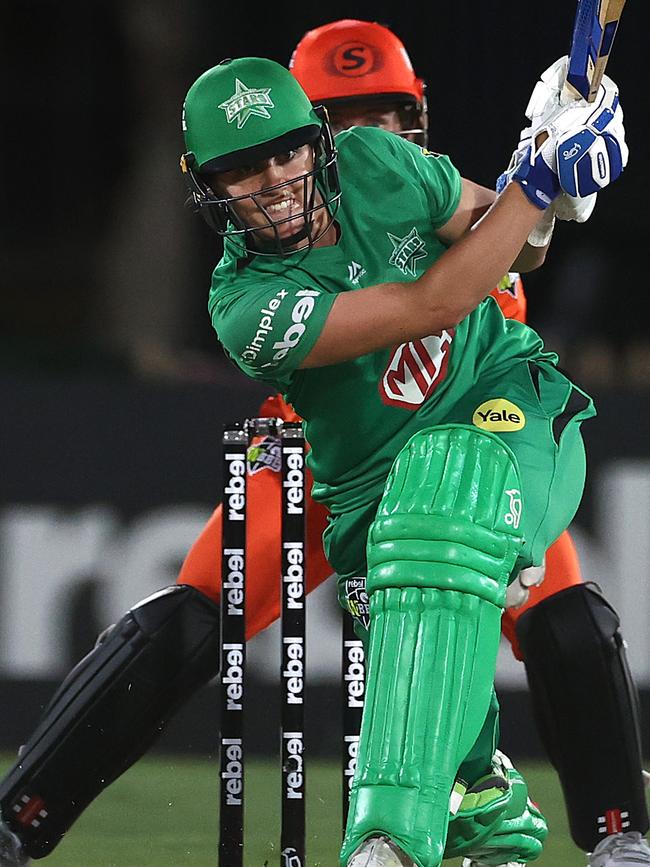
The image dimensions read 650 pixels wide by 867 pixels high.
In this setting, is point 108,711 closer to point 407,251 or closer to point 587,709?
point 587,709

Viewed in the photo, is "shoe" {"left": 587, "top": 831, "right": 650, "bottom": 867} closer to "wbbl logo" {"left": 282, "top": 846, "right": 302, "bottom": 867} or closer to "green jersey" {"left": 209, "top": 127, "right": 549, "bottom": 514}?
"wbbl logo" {"left": 282, "top": 846, "right": 302, "bottom": 867}

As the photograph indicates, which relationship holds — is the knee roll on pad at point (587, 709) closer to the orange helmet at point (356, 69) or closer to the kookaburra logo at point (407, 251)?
the kookaburra logo at point (407, 251)

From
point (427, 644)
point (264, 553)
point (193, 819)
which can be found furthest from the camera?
point (193, 819)

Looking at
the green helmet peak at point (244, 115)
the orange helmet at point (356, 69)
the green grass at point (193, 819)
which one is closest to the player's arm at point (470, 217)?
the green helmet peak at point (244, 115)

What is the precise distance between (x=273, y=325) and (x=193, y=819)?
1687 millimetres

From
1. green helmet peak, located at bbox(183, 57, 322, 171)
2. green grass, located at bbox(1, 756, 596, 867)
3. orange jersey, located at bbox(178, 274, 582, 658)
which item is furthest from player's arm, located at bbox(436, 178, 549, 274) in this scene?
green grass, located at bbox(1, 756, 596, 867)

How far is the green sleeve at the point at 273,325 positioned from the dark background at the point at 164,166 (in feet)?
8.12

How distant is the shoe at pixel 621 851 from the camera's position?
298 centimetres

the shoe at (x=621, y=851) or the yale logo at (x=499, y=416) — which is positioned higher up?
the yale logo at (x=499, y=416)

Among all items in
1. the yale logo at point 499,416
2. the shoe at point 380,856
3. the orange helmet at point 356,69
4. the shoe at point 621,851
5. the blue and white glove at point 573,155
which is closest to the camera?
the shoe at point 380,856

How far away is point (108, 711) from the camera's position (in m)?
3.16

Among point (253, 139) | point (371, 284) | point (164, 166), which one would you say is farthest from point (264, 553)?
point (164, 166)

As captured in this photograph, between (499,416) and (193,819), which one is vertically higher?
(499,416)

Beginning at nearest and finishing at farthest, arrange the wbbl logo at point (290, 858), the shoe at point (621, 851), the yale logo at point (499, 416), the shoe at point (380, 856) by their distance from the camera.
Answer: the shoe at point (380, 856), the yale logo at point (499, 416), the wbbl logo at point (290, 858), the shoe at point (621, 851)
